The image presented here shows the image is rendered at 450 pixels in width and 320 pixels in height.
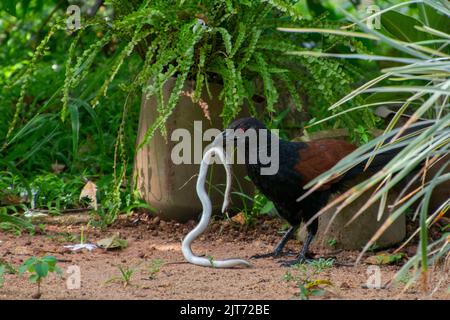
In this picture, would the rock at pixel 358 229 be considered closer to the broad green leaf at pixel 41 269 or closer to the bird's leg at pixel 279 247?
the bird's leg at pixel 279 247

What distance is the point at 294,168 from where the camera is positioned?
157 inches

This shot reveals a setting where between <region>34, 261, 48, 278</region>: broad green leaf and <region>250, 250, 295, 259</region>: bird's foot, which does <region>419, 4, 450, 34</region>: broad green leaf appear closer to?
<region>250, 250, 295, 259</region>: bird's foot

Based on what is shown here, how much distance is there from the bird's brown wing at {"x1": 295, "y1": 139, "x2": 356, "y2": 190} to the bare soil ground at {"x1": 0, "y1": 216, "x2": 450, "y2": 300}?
45 centimetres

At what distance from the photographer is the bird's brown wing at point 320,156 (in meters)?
3.97

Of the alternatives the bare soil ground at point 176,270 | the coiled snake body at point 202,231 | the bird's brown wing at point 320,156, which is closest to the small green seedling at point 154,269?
the bare soil ground at point 176,270

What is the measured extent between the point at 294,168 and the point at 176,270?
804 millimetres

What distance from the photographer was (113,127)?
566 centimetres

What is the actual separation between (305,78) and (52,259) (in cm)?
205

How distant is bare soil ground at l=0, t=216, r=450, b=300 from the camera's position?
10.1 feet

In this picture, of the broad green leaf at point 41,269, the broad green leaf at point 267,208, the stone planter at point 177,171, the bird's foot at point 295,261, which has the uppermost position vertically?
the stone planter at point 177,171

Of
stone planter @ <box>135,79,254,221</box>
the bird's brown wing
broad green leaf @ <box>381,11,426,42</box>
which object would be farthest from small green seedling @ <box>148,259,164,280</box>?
broad green leaf @ <box>381,11,426,42</box>

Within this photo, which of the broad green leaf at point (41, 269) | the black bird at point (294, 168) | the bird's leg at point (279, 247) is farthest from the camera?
the bird's leg at point (279, 247)

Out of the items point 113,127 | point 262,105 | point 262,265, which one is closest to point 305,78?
point 262,105

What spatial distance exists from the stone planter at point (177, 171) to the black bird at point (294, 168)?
20.0 inches
